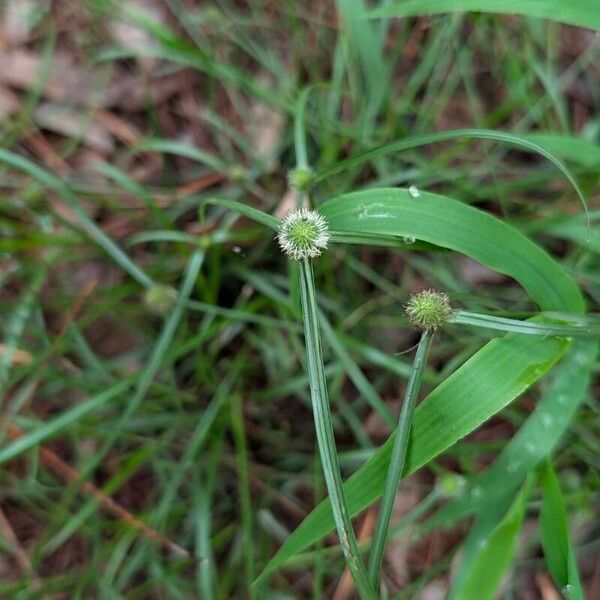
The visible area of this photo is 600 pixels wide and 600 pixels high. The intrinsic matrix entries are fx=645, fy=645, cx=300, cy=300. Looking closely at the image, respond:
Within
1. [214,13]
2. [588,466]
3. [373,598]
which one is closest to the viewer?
[373,598]

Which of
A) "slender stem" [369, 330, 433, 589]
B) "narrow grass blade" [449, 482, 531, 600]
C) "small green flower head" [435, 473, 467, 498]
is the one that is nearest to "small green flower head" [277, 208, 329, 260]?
"slender stem" [369, 330, 433, 589]

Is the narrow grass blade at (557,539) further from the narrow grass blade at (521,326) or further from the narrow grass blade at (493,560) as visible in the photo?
the narrow grass blade at (521,326)

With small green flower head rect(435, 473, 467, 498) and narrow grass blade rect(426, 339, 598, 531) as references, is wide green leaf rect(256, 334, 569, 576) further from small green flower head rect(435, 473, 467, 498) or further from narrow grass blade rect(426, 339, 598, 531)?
small green flower head rect(435, 473, 467, 498)

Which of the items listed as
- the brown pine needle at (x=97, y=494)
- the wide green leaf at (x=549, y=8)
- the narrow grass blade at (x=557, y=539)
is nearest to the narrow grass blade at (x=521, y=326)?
the narrow grass blade at (x=557, y=539)

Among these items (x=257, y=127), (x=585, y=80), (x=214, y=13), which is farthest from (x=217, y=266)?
(x=585, y=80)

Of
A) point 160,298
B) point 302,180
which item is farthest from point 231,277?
point 302,180

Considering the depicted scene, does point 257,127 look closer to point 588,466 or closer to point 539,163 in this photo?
point 539,163
